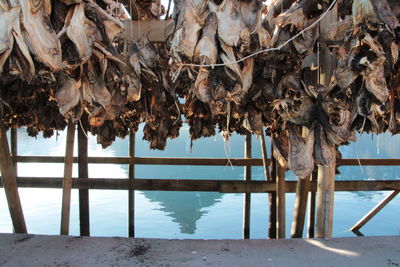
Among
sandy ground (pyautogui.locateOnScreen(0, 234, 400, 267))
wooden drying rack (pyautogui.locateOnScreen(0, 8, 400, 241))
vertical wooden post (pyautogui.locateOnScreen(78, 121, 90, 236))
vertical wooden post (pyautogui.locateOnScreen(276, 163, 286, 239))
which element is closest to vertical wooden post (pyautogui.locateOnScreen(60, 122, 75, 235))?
wooden drying rack (pyautogui.locateOnScreen(0, 8, 400, 241))

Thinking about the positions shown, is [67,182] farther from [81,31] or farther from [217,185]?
[217,185]

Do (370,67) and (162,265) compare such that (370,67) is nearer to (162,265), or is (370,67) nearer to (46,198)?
(162,265)

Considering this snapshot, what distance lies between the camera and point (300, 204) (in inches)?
96.1

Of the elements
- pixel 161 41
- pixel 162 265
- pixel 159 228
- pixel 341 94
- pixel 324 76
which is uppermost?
pixel 161 41

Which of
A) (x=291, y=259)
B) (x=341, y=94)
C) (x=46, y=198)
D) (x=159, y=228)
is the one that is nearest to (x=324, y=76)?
(x=341, y=94)

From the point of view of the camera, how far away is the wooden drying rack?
169cm

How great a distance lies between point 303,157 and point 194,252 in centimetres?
82

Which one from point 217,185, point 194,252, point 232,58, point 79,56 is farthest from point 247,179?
point 79,56

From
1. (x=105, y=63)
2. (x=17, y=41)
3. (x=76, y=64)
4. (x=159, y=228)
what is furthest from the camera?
(x=159, y=228)

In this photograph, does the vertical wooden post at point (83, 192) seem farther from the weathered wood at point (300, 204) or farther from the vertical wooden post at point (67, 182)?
the weathered wood at point (300, 204)

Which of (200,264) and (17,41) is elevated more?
(17,41)

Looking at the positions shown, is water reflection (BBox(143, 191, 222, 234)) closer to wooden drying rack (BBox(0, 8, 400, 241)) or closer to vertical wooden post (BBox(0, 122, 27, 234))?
wooden drying rack (BBox(0, 8, 400, 241))

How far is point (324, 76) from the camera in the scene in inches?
65.6

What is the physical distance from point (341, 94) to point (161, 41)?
944 mm
